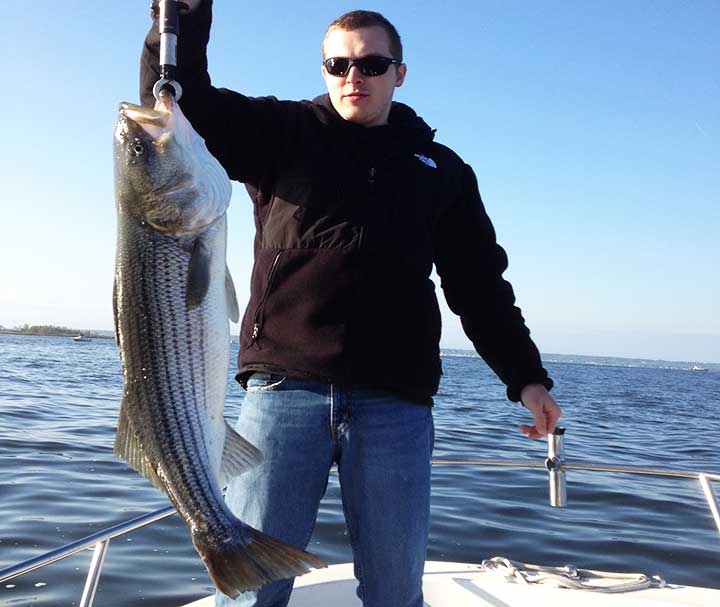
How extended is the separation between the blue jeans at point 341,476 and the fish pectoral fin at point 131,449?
38cm

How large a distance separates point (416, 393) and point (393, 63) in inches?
52.1

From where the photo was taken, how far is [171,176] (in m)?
2.33

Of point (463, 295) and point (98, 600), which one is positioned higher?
point (463, 295)

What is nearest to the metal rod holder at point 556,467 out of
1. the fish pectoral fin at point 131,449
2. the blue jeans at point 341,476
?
the blue jeans at point 341,476

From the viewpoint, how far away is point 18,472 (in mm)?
10289

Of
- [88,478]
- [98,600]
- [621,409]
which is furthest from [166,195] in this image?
[621,409]

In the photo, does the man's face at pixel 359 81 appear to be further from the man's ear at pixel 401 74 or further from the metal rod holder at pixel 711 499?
the metal rod holder at pixel 711 499

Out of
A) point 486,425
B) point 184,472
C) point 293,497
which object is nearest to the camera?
point 184,472

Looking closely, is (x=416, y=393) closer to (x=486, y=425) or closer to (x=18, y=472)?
(x=18, y=472)

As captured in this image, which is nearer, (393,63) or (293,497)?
(293,497)

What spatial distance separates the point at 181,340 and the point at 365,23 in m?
1.48

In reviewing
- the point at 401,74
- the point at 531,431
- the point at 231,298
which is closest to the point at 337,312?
the point at 231,298

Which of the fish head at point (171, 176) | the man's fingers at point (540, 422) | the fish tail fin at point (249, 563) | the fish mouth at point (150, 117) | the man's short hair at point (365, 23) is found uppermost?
the man's short hair at point (365, 23)

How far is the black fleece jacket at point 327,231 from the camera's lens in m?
2.52
